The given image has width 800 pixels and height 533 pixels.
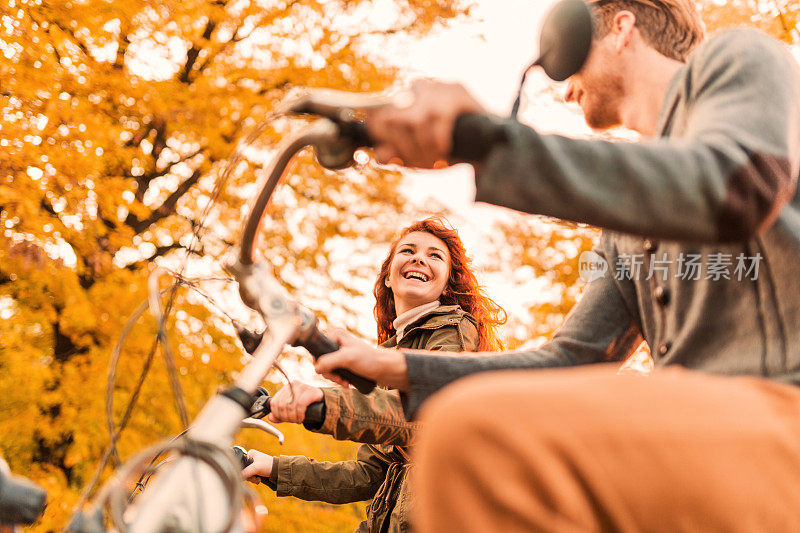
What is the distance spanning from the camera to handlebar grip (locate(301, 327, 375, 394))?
60.6 inches

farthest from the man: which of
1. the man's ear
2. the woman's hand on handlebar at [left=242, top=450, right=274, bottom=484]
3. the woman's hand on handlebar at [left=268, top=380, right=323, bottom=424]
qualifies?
the woman's hand on handlebar at [left=242, top=450, right=274, bottom=484]

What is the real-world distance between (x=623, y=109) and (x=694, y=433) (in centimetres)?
105

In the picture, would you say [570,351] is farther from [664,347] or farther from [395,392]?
[395,392]

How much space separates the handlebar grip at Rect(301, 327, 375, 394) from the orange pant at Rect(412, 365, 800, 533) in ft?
2.28

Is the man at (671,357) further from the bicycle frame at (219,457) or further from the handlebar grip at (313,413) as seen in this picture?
the handlebar grip at (313,413)

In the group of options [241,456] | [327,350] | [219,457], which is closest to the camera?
[219,457]

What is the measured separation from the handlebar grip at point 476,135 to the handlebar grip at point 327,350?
0.63m

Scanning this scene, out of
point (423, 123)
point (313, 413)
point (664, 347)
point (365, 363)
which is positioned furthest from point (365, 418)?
point (423, 123)

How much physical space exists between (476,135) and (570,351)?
0.94 m

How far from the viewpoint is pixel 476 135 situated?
0.98 meters

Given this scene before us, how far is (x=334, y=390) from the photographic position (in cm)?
208

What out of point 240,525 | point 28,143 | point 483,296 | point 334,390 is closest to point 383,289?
point 483,296

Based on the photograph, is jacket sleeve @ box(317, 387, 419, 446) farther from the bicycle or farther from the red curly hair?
the red curly hair

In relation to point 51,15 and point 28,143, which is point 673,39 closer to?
point 28,143
